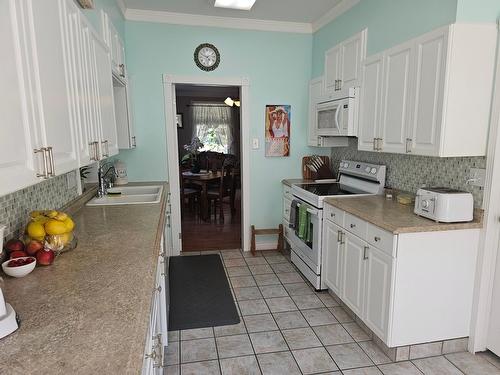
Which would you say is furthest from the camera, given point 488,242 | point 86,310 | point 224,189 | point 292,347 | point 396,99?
point 224,189

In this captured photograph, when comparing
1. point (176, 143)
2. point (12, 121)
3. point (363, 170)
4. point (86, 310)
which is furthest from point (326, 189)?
point (12, 121)

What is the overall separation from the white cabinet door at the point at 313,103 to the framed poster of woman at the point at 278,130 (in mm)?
270

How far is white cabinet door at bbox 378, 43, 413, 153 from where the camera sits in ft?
7.45

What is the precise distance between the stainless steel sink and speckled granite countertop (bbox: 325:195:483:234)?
60.8 inches

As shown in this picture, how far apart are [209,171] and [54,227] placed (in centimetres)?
475

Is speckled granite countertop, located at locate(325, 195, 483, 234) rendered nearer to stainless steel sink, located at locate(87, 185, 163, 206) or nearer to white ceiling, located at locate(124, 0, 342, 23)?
stainless steel sink, located at locate(87, 185, 163, 206)

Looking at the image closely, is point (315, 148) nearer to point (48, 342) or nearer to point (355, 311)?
point (355, 311)

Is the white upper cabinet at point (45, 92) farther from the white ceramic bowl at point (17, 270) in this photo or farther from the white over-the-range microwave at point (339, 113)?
the white over-the-range microwave at point (339, 113)

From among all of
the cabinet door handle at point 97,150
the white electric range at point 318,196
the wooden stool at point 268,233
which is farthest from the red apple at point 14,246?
the wooden stool at point 268,233

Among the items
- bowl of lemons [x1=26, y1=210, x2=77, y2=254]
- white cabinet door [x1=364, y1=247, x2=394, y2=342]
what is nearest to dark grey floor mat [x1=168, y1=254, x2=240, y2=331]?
white cabinet door [x1=364, y1=247, x2=394, y2=342]

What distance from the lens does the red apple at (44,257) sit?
1315 mm

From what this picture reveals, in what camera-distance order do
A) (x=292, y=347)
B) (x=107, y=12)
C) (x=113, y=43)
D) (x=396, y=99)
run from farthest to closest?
(x=113, y=43) → (x=107, y=12) → (x=396, y=99) → (x=292, y=347)

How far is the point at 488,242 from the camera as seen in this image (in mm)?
2025

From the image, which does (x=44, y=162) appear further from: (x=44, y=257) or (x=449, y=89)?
(x=449, y=89)
